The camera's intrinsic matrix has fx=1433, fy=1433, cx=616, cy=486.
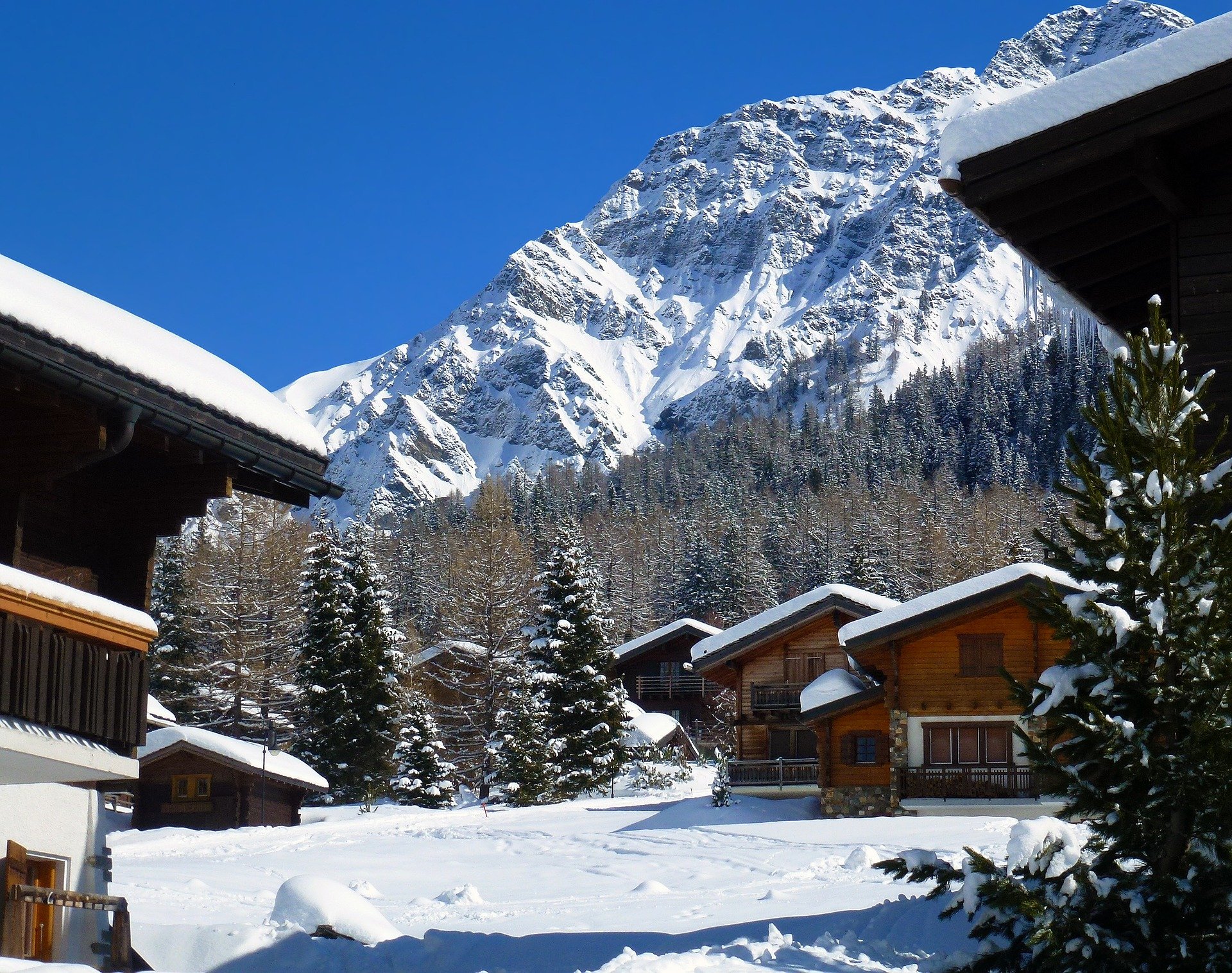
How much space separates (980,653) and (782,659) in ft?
32.0

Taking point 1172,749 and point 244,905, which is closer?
point 1172,749

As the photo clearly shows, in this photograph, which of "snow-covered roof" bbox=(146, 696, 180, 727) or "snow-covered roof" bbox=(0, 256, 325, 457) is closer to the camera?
"snow-covered roof" bbox=(0, 256, 325, 457)

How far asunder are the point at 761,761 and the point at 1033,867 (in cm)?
3131

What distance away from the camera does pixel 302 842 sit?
31047 millimetres

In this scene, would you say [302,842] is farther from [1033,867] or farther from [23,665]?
[1033,867]

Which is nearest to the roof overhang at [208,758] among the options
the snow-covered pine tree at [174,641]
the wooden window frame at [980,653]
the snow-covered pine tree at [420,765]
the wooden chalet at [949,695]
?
the snow-covered pine tree at [420,765]

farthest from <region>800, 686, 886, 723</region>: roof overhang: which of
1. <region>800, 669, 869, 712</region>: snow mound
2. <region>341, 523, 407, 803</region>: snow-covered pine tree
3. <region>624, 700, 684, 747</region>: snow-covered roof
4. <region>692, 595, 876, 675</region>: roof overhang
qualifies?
<region>624, 700, 684, 747</region>: snow-covered roof

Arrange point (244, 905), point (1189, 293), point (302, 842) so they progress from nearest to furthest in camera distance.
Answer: point (1189, 293) → point (244, 905) → point (302, 842)

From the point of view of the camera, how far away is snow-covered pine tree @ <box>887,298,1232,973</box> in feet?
23.8

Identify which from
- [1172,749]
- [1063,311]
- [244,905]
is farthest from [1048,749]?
[244,905]

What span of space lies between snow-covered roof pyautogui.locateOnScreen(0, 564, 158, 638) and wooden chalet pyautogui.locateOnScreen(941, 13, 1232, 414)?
6.31 metres

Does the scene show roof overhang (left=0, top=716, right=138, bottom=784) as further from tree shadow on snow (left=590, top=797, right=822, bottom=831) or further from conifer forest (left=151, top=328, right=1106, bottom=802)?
tree shadow on snow (left=590, top=797, right=822, bottom=831)

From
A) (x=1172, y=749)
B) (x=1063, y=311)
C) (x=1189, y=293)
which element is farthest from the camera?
(x=1063, y=311)

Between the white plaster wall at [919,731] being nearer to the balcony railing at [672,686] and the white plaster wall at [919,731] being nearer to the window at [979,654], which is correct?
the window at [979,654]
